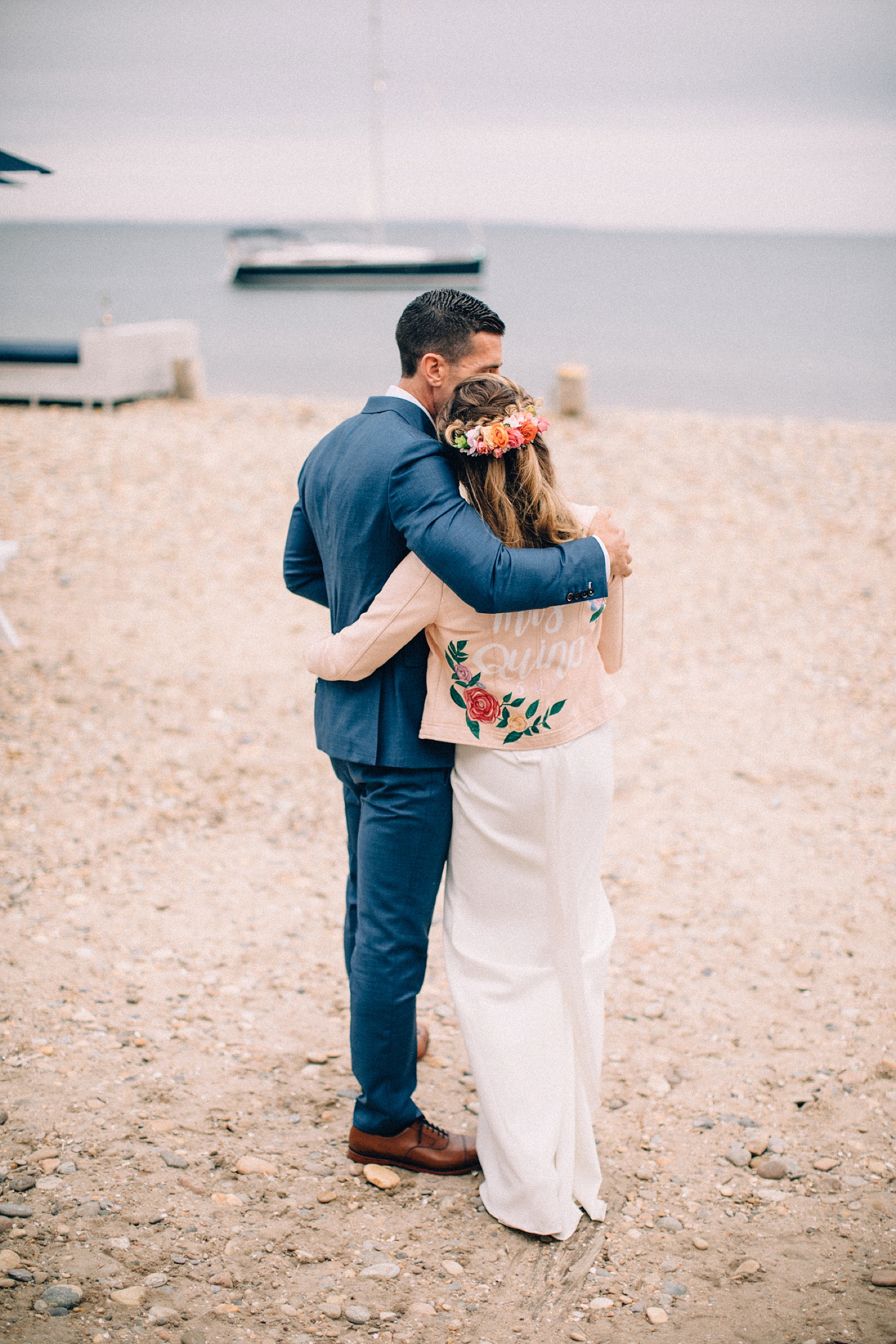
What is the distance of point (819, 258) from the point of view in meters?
101

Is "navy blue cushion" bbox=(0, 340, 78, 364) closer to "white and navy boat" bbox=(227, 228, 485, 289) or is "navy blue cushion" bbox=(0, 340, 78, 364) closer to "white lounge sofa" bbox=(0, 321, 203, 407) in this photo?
"white lounge sofa" bbox=(0, 321, 203, 407)

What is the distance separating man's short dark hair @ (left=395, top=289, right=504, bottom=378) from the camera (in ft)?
7.51

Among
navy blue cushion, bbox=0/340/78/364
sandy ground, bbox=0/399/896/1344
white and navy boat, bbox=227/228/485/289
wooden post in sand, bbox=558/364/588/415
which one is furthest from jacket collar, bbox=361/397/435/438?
white and navy boat, bbox=227/228/485/289

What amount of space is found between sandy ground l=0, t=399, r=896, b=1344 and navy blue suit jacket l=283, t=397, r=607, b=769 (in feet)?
4.04

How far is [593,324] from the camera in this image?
129 feet

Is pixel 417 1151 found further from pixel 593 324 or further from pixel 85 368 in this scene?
pixel 593 324

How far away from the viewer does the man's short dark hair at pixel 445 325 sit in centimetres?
229

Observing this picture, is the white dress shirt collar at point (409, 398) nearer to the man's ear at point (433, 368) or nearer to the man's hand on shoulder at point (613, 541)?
the man's ear at point (433, 368)

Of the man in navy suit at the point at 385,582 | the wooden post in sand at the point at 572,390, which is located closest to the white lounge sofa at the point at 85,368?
the wooden post in sand at the point at 572,390

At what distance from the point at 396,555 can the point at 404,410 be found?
0.35m

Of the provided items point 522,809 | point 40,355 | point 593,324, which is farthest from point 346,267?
point 522,809

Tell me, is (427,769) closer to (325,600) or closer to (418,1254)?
(325,600)

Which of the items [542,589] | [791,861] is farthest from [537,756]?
[791,861]

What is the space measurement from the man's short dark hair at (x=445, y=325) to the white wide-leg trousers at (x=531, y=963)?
0.95 metres
